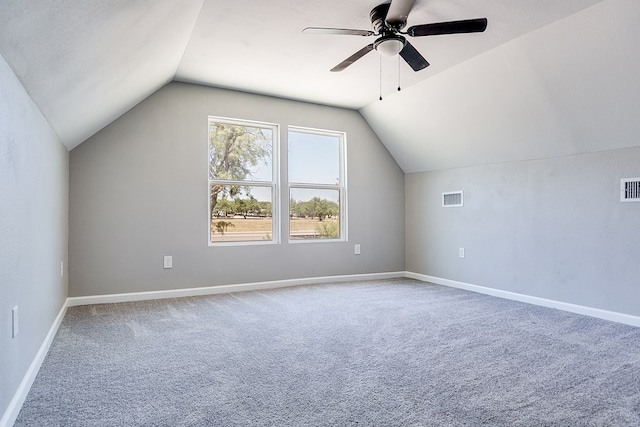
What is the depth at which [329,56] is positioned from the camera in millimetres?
3486

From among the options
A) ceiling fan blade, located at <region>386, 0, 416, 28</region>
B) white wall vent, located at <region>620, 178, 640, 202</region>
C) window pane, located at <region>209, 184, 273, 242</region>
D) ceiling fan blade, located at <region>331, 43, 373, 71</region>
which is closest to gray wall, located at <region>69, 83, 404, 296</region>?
window pane, located at <region>209, 184, 273, 242</region>

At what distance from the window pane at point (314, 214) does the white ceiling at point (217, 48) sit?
48.5 inches

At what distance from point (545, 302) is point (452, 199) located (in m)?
1.60

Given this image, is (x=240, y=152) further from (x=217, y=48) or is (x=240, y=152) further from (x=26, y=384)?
(x=26, y=384)

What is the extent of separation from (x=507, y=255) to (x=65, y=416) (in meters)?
4.05

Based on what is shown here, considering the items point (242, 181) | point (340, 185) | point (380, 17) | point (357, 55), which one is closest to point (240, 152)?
point (242, 181)

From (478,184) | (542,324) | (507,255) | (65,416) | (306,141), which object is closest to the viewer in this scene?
(65,416)

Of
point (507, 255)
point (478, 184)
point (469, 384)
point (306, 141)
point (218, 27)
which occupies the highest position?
point (218, 27)

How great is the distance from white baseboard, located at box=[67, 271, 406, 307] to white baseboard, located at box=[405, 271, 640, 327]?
0.83 m

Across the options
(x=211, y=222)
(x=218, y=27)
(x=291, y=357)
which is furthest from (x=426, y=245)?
(x=218, y=27)

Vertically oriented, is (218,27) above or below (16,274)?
above

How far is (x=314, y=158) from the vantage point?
514cm

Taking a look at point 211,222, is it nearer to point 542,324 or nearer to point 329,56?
point 329,56

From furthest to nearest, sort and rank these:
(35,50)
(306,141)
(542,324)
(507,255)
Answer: (306,141)
(507,255)
(542,324)
(35,50)
